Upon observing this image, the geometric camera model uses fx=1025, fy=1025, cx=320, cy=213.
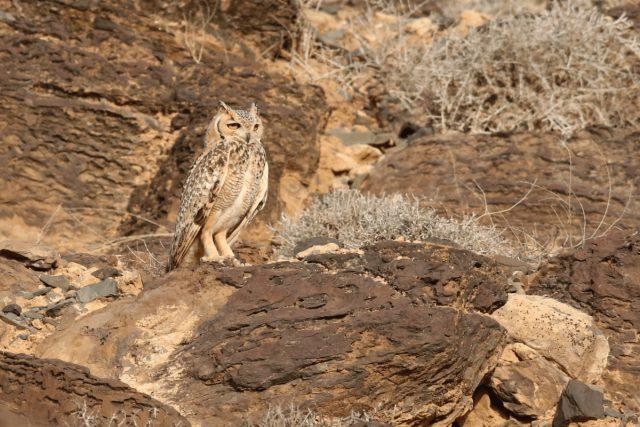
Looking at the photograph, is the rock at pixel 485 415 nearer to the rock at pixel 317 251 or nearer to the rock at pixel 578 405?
the rock at pixel 578 405

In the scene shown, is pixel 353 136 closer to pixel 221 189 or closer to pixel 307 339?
pixel 221 189

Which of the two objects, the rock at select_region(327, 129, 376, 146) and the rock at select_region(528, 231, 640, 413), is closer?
the rock at select_region(528, 231, 640, 413)

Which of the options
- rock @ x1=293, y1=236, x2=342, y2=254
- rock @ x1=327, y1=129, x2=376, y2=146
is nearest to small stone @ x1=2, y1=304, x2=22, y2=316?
rock @ x1=293, y1=236, x2=342, y2=254

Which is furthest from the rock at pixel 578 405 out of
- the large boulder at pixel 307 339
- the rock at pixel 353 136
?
the rock at pixel 353 136

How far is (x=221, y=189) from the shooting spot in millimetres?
6734

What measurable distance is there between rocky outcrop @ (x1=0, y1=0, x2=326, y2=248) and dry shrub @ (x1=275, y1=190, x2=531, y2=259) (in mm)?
780

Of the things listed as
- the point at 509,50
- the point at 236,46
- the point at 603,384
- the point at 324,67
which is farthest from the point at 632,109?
the point at 603,384

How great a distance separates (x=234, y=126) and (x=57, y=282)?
155 centimetres

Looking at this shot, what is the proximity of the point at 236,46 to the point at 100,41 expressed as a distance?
210 cm

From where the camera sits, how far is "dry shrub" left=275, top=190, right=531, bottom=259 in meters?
7.75

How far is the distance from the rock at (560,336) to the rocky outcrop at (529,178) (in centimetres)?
224

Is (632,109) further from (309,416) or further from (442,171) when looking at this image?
(309,416)

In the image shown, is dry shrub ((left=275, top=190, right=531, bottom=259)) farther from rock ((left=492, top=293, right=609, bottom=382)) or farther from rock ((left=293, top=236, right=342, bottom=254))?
rock ((left=492, top=293, right=609, bottom=382))

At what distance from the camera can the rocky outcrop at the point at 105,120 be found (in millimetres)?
9312
